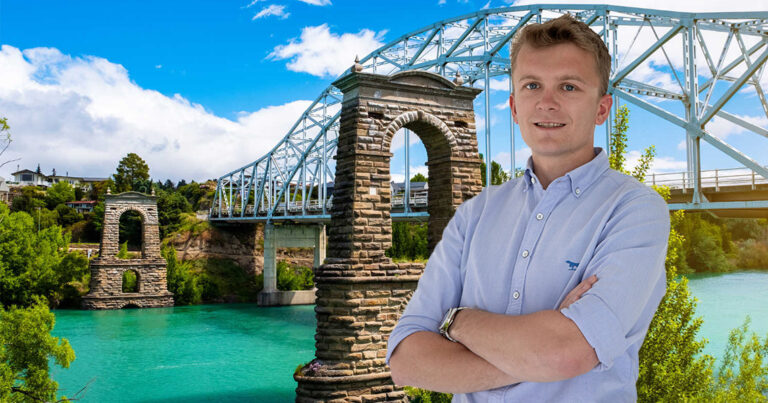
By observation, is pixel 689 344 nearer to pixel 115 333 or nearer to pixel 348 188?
pixel 348 188

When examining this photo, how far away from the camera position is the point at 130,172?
52656 mm

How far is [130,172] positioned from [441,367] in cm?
5602

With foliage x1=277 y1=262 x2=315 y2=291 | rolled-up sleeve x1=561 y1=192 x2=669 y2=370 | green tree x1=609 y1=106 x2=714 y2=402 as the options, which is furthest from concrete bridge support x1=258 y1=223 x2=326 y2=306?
rolled-up sleeve x1=561 y1=192 x2=669 y2=370

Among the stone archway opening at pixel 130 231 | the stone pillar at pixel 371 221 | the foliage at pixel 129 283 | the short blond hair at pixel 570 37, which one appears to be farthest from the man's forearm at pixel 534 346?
the stone archway opening at pixel 130 231

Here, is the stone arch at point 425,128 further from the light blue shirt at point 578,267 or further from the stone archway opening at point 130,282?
the stone archway opening at point 130,282

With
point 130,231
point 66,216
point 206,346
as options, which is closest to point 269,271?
point 130,231

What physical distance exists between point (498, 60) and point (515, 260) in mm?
27527

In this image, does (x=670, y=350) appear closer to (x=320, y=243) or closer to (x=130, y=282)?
(x=320, y=243)

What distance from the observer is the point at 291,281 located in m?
39.6

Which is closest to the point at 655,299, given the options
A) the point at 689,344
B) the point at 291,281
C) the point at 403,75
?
the point at 689,344

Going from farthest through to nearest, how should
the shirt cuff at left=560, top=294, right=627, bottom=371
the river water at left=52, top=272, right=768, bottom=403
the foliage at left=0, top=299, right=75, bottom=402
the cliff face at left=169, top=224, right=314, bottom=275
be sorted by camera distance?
the cliff face at left=169, top=224, right=314, bottom=275, the river water at left=52, top=272, right=768, bottom=403, the foliage at left=0, top=299, right=75, bottom=402, the shirt cuff at left=560, top=294, right=627, bottom=371

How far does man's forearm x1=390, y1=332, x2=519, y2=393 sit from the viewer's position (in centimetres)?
139

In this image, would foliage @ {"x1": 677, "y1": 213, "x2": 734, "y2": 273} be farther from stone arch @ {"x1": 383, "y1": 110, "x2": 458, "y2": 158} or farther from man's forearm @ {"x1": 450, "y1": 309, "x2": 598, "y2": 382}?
man's forearm @ {"x1": 450, "y1": 309, "x2": 598, "y2": 382}

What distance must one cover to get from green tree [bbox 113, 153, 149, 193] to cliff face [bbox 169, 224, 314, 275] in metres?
13.0
